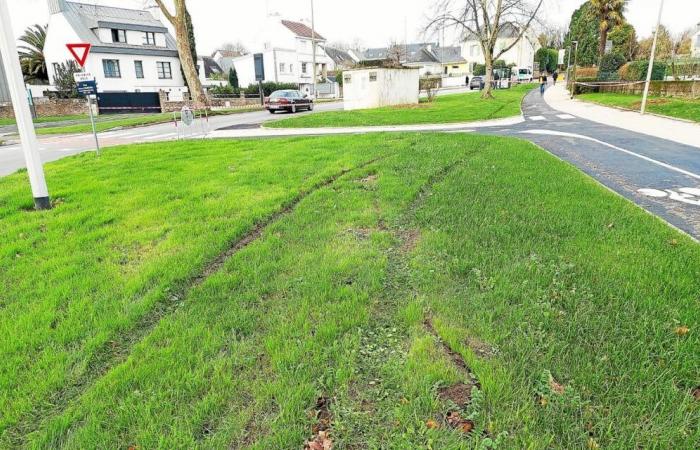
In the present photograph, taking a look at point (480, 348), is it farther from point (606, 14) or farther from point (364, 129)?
point (606, 14)

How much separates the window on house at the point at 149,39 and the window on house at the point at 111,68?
16.9 feet

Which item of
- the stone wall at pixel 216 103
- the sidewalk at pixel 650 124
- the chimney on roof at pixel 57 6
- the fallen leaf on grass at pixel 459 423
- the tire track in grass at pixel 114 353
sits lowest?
the fallen leaf on grass at pixel 459 423

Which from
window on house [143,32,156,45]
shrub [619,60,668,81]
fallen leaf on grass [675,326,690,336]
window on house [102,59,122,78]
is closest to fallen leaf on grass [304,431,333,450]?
fallen leaf on grass [675,326,690,336]

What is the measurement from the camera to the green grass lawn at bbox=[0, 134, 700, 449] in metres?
2.43

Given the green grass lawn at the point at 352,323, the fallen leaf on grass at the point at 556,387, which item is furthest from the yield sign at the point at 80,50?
the fallen leaf on grass at the point at 556,387

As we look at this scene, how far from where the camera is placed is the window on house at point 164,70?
46.2 metres

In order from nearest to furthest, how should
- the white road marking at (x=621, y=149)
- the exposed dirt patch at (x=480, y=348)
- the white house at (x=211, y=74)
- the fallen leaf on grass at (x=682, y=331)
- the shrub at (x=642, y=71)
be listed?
the exposed dirt patch at (x=480, y=348), the fallen leaf on grass at (x=682, y=331), the white road marking at (x=621, y=149), the shrub at (x=642, y=71), the white house at (x=211, y=74)

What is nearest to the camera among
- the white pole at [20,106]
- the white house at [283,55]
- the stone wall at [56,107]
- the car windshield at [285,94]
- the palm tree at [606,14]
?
the white pole at [20,106]

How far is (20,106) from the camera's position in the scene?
6.23 metres

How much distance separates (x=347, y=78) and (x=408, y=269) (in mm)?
27092

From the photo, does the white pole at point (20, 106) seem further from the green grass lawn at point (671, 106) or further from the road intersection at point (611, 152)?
the green grass lawn at point (671, 106)

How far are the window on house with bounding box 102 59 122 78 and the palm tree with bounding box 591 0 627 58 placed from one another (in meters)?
45.9

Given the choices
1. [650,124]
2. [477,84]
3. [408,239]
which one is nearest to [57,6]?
[477,84]

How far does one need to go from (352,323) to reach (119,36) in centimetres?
5001
